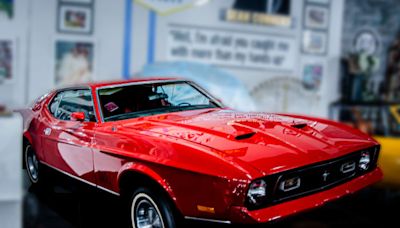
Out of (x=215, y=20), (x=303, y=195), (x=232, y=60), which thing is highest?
(x=215, y=20)

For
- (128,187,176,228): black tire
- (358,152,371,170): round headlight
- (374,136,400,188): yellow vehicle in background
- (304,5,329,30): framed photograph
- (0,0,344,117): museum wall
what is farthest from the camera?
(304,5,329,30): framed photograph

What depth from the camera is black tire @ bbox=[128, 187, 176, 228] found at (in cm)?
65

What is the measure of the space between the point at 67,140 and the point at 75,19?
1.44 m

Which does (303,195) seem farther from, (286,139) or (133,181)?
(133,181)

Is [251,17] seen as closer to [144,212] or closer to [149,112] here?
[149,112]

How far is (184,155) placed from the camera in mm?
698

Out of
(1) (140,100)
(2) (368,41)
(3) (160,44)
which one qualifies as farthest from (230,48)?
(1) (140,100)

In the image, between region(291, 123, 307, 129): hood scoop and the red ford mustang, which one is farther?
region(291, 123, 307, 129): hood scoop

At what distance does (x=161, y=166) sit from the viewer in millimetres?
686

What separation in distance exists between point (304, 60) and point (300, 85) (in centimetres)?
17

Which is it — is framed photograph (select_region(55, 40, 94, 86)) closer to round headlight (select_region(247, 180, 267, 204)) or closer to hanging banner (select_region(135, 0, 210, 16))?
hanging banner (select_region(135, 0, 210, 16))

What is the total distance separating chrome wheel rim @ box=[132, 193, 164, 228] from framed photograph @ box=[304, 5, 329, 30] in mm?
2162

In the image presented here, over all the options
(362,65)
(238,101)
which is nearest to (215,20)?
(238,101)

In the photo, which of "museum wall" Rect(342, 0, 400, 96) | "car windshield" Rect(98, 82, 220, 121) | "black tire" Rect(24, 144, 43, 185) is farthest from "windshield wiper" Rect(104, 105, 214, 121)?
"museum wall" Rect(342, 0, 400, 96)
